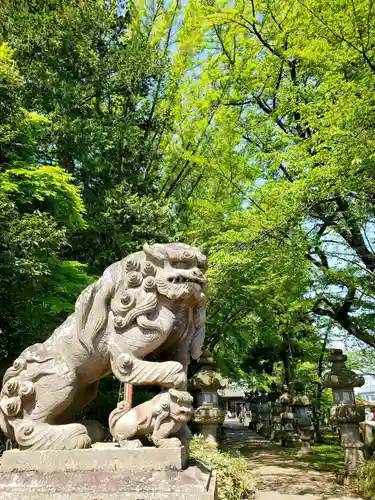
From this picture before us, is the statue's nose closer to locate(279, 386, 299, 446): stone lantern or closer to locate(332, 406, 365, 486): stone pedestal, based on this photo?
locate(332, 406, 365, 486): stone pedestal

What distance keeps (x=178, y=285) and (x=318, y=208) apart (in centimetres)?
698

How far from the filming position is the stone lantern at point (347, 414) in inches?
359

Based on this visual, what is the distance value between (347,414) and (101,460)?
8.19 metres

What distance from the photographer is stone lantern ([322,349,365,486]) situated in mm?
9109

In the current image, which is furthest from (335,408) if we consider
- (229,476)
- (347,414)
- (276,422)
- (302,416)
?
(276,422)

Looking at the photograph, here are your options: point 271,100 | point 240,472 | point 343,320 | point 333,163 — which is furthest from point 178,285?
point 271,100

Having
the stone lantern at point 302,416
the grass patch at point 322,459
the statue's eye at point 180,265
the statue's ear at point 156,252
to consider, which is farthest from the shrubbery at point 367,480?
the statue's ear at point 156,252

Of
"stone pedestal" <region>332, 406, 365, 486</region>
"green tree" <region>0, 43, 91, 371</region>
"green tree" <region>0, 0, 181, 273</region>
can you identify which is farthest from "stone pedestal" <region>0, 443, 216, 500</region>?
"green tree" <region>0, 0, 181, 273</region>

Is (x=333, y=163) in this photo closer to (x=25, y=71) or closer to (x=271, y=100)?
(x=271, y=100)

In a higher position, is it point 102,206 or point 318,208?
point 102,206

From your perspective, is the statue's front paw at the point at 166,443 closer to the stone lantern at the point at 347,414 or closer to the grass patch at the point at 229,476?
the grass patch at the point at 229,476

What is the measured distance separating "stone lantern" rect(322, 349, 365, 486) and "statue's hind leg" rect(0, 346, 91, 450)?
Answer: 8.12m

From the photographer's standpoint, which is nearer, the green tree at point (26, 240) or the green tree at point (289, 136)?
the green tree at point (289, 136)

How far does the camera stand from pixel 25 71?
12406mm
